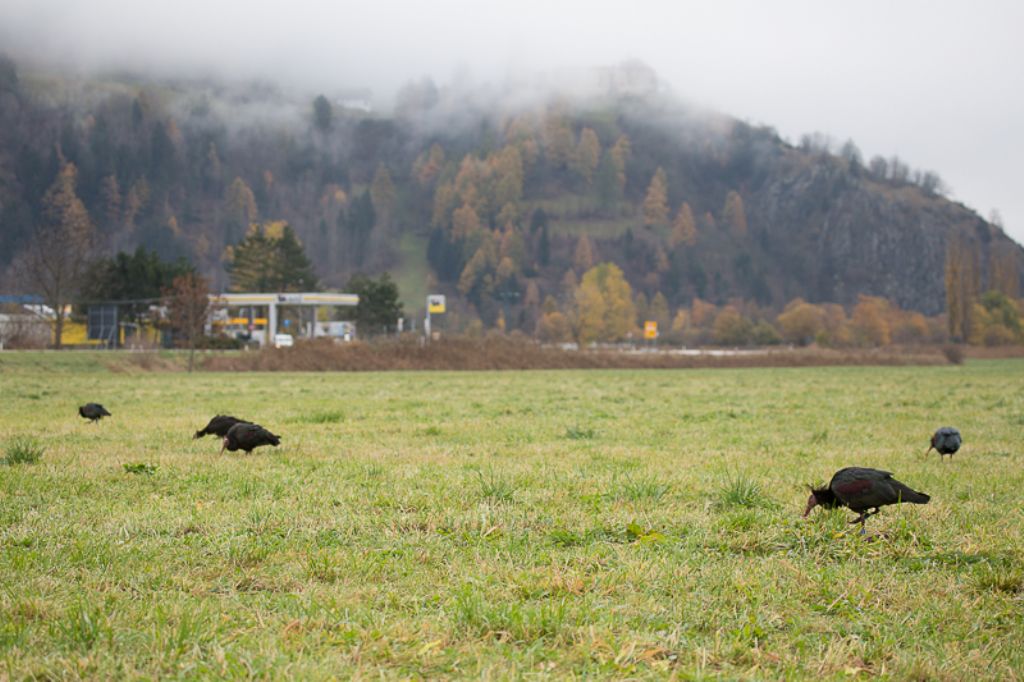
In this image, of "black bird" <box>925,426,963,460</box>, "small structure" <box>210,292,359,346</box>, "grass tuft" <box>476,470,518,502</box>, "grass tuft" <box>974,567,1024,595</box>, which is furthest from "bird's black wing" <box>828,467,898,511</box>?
"small structure" <box>210,292,359,346</box>

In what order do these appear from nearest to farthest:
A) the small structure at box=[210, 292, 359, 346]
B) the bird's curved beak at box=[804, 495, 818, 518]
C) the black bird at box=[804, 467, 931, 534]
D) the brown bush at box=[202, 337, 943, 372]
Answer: the black bird at box=[804, 467, 931, 534]
the bird's curved beak at box=[804, 495, 818, 518]
the brown bush at box=[202, 337, 943, 372]
the small structure at box=[210, 292, 359, 346]

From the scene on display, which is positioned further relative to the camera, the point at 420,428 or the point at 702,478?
the point at 420,428

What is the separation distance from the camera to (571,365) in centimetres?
5762

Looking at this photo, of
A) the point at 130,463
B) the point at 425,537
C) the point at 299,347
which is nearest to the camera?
the point at 425,537

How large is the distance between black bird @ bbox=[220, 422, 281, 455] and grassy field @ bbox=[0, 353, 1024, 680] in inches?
10.3

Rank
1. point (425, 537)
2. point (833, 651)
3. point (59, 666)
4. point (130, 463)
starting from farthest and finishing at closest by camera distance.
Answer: point (130, 463) < point (425, 537) < point (833, 651) < point (59, 666)

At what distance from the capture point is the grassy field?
4.34m

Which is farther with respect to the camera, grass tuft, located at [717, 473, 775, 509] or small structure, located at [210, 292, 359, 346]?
small structure, located at [210, 292, 359, 346]

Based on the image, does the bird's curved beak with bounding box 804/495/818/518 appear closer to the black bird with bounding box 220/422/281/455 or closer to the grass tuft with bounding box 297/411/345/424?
the black bird with bounding box 220/422/281/455

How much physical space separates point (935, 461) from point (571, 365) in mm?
45803

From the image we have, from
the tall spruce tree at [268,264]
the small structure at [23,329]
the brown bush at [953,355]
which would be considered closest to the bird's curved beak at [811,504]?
the small structure at [23,329]

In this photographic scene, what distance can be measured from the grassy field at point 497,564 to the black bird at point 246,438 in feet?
0.86

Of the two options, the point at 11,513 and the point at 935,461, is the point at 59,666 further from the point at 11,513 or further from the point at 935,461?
the point at 935,461

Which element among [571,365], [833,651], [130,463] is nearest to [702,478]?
[833,651]
